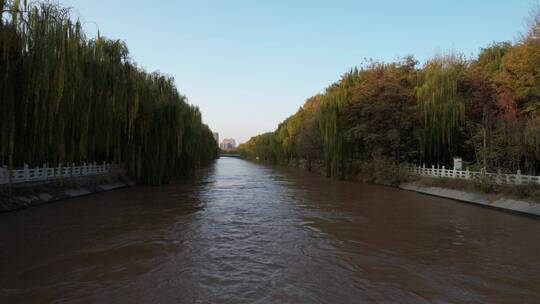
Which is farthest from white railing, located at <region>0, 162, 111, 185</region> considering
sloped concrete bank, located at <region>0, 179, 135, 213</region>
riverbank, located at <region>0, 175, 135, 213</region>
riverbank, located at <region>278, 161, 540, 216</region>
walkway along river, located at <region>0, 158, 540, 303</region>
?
riverbank, located at <region>278, 161, 540, 216</region>

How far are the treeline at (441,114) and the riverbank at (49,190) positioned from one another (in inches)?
884

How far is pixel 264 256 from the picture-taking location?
9.16 meters

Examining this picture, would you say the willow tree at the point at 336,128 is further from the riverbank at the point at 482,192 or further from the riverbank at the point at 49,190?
the riverbank at the point at 49,190

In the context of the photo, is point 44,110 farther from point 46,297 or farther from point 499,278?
point 499,278

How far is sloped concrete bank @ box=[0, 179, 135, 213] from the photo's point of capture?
51.3ft

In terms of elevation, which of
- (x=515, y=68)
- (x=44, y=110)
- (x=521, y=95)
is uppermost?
(x=515, y=68)

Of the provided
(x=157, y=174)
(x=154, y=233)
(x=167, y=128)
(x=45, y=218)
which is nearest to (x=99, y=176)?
(x=157, y=174)

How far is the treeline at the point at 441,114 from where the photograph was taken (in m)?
22.4

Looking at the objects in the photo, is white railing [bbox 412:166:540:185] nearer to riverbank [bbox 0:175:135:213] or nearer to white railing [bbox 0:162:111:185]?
white railing [bbox 0:162:111:185]

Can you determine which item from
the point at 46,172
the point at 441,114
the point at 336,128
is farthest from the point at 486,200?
the point at 46,172

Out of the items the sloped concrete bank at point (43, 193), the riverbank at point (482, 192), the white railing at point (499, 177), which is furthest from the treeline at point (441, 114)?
the sloped concrete bank at point (43, 193)

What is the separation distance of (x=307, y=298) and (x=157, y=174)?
22.9 m

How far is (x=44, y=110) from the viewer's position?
13.1 m

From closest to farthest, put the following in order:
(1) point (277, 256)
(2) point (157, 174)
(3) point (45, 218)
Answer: (1) point (277, 256) → (3) point (45, 218) → (2) point (157, 174)
